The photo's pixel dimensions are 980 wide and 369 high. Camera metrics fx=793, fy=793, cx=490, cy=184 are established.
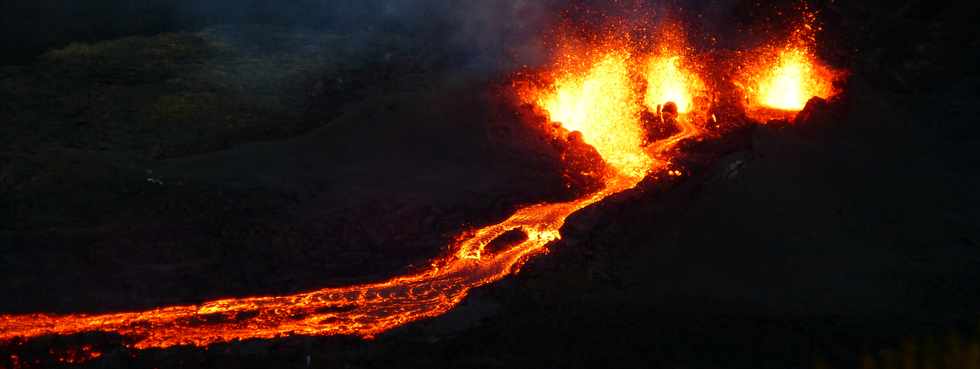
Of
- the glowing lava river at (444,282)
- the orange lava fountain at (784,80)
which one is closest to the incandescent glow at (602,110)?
the glowing lava river at (444,282)

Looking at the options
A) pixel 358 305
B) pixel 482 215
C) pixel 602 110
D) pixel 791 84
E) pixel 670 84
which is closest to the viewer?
pixel 358 305

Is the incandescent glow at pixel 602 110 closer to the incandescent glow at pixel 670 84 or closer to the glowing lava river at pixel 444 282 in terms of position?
the glowing lava river at pixel 444 282

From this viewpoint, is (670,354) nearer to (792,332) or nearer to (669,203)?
(792,332)

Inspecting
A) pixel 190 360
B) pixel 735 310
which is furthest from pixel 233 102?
pixel 735 310

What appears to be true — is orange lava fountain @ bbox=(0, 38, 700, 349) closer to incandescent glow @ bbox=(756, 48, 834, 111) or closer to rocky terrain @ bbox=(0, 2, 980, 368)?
rocky terrain @ bbox=(0, 2, 980, 368)

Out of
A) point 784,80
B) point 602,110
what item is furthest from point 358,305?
point 784,80

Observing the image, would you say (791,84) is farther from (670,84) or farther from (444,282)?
(444,282)
